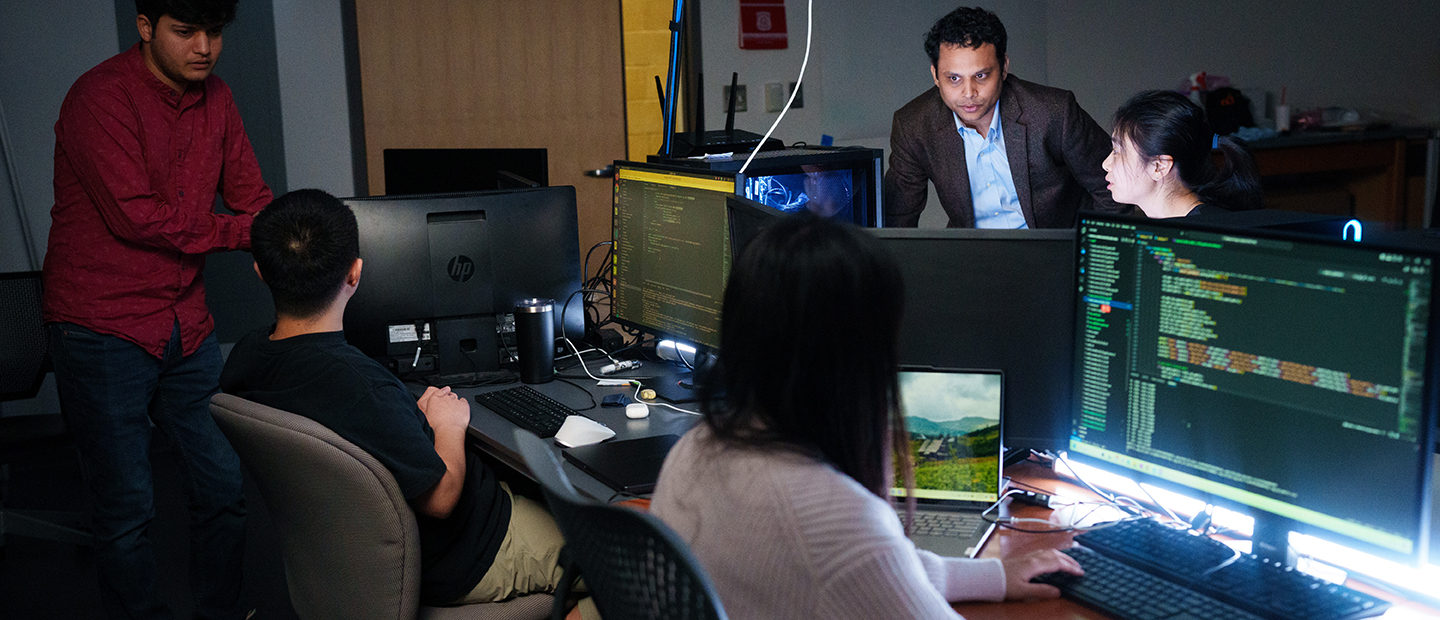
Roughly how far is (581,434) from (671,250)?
509 millimetres

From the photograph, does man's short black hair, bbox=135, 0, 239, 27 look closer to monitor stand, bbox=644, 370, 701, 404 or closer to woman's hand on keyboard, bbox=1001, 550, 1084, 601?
monitor stand, bbox=644, 370, 701, 404

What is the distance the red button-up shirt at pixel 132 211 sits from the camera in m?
2.28

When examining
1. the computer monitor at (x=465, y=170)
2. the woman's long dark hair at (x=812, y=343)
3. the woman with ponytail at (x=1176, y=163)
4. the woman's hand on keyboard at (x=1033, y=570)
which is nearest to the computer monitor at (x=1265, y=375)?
the woman's hand on keyboard at (x=1033, y=570)

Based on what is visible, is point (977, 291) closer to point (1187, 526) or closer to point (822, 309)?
point (1187, 526)

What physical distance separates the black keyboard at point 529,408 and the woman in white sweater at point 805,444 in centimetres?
96

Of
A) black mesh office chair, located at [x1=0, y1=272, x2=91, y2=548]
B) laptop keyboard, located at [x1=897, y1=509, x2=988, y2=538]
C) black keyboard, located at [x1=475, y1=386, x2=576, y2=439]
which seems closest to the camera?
laptop keyboard, located at [x1=897, y1=509, x2=988, y2=538]

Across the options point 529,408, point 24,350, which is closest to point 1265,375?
point 529,408

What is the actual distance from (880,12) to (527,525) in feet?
12.6

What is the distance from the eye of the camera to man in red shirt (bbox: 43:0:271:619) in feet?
7.51

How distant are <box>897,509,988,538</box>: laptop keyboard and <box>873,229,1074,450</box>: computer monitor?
164 mm

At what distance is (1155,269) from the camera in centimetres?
131

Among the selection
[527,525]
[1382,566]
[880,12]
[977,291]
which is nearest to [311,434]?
[527,525]

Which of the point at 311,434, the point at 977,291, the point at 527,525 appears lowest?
Answer: the point at 527,525

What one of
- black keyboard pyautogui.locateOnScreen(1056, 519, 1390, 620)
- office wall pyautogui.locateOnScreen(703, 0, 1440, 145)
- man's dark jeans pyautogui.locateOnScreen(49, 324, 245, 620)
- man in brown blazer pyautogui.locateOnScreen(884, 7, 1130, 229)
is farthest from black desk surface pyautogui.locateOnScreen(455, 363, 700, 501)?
office wall pyautogui.locateOnScreen(703, 0, 1440, 145)
